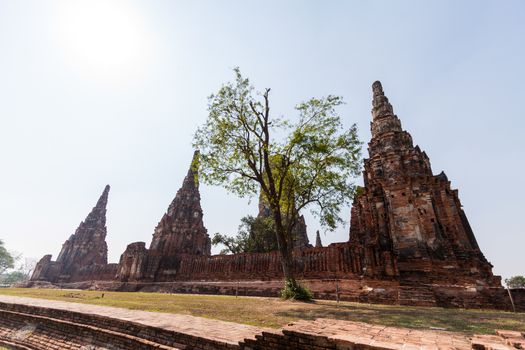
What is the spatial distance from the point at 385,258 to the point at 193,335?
11386mm

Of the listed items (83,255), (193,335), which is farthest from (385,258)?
(83,255)

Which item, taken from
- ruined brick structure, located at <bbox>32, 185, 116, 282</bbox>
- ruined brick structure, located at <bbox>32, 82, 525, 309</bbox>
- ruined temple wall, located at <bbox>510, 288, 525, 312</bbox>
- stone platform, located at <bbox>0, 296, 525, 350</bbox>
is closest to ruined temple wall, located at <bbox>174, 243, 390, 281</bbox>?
ruined brick structure, located at <bbox>32, 82, 525, 309</bbox>

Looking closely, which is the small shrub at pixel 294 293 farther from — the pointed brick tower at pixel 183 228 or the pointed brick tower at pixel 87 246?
the pointed brick tower at pixel 87 246

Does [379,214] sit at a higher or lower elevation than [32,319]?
higher

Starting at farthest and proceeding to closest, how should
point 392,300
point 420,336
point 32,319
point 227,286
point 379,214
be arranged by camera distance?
point 227,286 → point 379,214 → point 392,300 → point 32,319 → point 420,336

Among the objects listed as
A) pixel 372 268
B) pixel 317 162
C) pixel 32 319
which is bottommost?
pixel 32 319

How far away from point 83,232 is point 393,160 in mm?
49368

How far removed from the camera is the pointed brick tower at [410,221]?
12.5 m

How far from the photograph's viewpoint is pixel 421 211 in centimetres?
1491

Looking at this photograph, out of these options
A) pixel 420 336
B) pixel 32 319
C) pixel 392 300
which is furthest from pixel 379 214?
pixel 32 319

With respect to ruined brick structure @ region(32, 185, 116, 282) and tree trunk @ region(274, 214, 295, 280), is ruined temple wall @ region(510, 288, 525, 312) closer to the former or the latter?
tree trunk @ region(274, 214, 295, 280)

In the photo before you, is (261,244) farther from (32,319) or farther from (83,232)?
(83,232)

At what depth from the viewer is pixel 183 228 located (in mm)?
A: 31906

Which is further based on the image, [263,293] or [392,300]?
[263,293]
